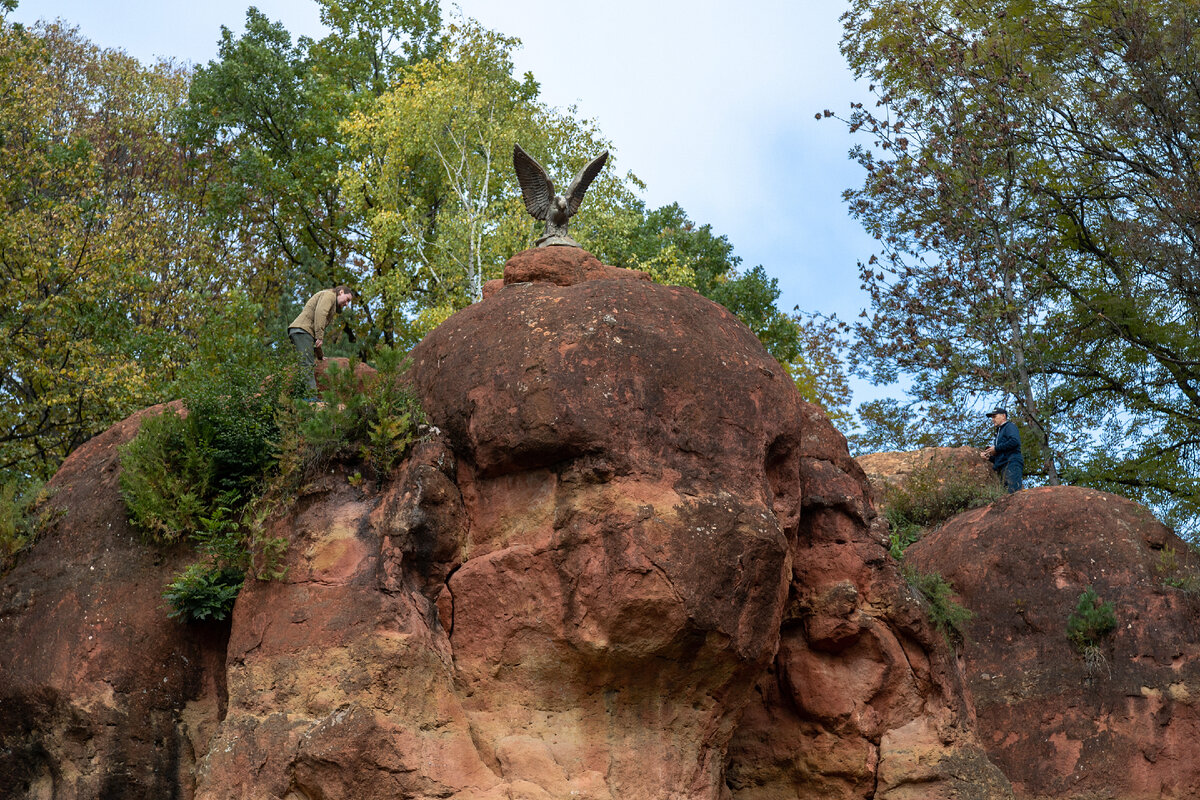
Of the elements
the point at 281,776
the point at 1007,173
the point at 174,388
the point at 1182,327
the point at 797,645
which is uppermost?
the point at 1007,173

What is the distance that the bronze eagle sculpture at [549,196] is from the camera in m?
12.9

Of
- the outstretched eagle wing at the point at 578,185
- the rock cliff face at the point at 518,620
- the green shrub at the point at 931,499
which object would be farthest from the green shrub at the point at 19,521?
the green shrub at the point at 931,499

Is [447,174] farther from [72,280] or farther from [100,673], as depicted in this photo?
[100,673]

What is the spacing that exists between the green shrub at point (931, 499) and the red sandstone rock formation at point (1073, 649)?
1.09 metres

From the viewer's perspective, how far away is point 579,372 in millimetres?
9836

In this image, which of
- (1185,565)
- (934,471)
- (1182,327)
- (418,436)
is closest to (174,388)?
(418,436)

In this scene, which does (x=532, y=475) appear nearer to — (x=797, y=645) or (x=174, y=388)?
(x=797, y=645)

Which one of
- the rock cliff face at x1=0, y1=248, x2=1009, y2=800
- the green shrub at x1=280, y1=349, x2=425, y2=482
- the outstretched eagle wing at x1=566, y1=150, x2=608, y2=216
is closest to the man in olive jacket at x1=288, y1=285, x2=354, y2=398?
the green shrub at x1=280, y1=349, x2=425, y2=482

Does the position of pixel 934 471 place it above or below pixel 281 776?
above

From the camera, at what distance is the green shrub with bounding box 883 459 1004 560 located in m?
15.5

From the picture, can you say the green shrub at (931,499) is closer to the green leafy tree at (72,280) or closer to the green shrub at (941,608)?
the green shrub at (941,608)

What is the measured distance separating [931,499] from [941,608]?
4054 millimetres

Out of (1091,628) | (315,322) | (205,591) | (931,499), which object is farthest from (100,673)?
(931,499)

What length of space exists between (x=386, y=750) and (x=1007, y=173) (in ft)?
55.4
